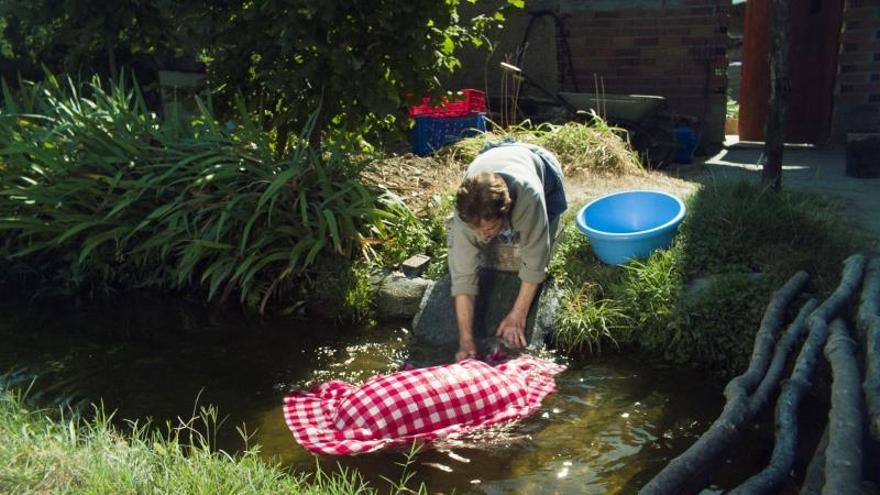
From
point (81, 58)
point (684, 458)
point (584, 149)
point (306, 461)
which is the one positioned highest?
point (81, 58)

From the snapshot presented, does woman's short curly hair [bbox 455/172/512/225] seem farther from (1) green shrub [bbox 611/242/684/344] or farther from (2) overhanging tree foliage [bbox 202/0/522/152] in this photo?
(2) overhanging tree foliage [bbox 202/0/522/152]

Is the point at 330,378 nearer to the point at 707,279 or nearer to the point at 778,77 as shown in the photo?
the point at 707,279

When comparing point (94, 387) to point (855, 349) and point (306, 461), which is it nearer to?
point (306, 461)

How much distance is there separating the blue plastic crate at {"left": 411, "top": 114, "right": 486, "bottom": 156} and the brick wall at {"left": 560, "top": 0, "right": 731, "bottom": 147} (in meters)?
2.25

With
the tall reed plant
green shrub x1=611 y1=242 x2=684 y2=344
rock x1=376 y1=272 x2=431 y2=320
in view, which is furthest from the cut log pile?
the tall reed plant

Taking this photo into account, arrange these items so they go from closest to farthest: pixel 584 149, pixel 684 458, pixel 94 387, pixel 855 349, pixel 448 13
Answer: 1. pixel 684 458
2. pixel 855 349
3. pixel 94 387
4. pixel 448 13
5. pixel 584 149

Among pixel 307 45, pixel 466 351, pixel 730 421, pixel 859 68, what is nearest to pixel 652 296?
pixel 466 351

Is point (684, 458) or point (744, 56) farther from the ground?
point (744, 56)

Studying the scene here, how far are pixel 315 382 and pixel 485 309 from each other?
3.81 feet

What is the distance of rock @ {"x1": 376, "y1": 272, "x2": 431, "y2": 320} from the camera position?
A: 5.60 meters

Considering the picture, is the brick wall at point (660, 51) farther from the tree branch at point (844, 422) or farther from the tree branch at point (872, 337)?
the tree branch at point (844, 422)

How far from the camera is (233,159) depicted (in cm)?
604

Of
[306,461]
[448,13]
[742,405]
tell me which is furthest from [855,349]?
[448,13]

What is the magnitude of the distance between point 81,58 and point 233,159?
273cm
